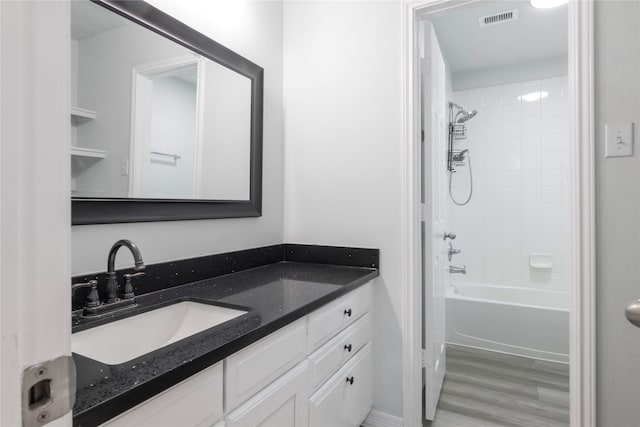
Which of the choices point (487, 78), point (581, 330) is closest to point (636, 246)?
point (581, 330)

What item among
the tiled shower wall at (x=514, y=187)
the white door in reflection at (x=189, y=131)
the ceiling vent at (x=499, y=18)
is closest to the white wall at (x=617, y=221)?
the ceiling vent at (x=499, y=18)

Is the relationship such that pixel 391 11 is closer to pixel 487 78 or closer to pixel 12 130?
pixel 12 130

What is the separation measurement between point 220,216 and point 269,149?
552mm

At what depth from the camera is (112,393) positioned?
2.09 ft

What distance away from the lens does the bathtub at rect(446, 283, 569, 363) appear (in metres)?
2.75

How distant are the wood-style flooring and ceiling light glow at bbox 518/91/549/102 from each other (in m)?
2.40

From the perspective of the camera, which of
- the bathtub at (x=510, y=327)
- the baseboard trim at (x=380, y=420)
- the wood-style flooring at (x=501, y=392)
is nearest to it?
the baseboard trim at (x=380, y=420)

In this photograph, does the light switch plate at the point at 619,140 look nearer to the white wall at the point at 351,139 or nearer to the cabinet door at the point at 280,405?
the white wall at the point at 351,139

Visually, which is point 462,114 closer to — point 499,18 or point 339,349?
point 499,18

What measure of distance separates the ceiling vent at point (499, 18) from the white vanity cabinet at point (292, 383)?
2.25m

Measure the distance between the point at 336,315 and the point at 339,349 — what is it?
155 millimetres

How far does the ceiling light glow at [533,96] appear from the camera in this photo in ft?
11.4

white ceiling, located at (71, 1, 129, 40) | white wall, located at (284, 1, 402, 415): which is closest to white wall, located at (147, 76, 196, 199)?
white ceiling, located at (71, 1, 129, 40)

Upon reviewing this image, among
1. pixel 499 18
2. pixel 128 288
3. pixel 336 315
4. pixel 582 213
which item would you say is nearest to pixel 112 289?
pixel 128 288
